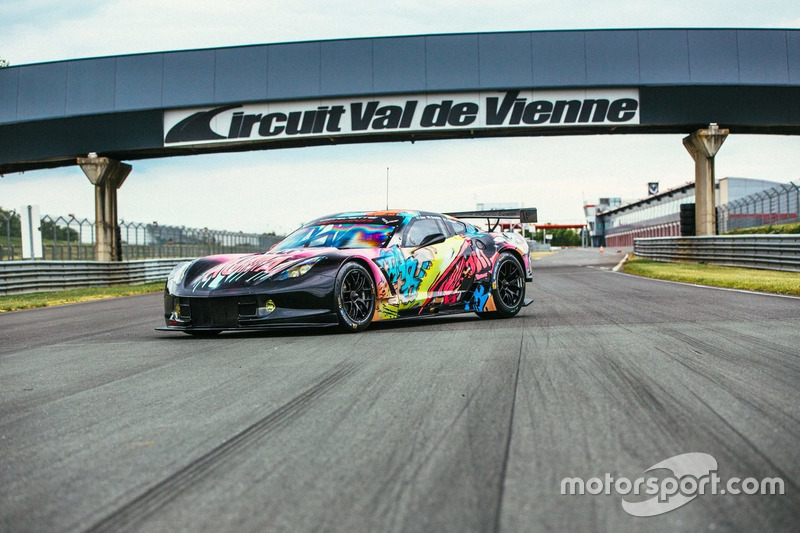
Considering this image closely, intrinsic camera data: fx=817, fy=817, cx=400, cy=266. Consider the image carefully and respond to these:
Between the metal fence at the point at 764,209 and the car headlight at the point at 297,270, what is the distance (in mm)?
20652

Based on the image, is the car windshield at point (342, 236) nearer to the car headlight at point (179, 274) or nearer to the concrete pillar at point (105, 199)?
the car headlight at point (179, 274)

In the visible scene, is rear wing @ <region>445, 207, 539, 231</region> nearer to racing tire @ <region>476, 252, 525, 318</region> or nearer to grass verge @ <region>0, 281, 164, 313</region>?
racing tire @ <region>476, 252, 525, 318</region>

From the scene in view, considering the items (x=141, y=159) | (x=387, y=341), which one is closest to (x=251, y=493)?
(x=387, y=341)

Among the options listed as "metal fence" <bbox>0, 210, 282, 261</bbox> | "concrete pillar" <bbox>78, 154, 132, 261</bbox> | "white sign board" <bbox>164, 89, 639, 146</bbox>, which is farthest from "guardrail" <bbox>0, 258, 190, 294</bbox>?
"white sign board" <bbox>164, 89, 639, 146</bbox>

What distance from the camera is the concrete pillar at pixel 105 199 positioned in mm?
27734

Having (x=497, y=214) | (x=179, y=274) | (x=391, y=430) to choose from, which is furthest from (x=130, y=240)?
(x=391, y=430)

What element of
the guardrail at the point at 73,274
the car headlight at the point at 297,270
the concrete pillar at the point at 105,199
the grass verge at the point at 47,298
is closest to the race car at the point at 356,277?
the car headlight at the point at 297,270

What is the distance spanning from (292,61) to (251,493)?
24.3 m

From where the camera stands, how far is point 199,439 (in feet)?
11.4

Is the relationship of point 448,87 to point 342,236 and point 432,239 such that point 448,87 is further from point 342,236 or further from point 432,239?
point 342,236

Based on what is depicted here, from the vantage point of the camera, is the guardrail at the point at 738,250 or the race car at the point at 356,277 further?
the guardrail at the point at 738,250

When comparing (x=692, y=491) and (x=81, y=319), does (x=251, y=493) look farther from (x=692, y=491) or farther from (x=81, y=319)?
(x=81, y=319)

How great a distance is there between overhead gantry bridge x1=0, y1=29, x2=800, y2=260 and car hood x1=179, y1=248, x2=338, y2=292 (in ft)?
58.6

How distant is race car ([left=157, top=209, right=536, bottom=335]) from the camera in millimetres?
7586
